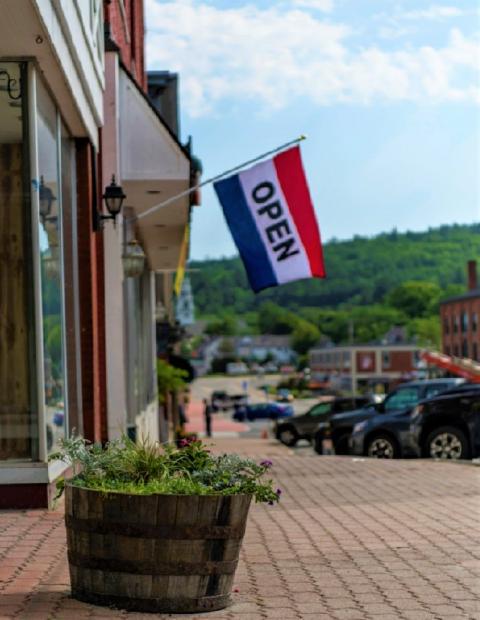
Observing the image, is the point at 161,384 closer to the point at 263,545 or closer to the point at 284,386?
the point at 263,545

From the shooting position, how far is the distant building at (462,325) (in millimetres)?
124375

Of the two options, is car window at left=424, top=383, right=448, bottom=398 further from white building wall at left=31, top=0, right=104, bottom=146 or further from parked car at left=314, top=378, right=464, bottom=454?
white building wall at left=31, top=0, right=104, bottom=146

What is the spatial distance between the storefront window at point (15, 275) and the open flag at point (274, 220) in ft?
21.9

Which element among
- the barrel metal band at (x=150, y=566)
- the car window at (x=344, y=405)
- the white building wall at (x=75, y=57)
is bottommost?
the car window at (x=344, y=405)

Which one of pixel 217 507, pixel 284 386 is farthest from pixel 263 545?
pixel 284 386

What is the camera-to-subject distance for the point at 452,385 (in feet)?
85.5

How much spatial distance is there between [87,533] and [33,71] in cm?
527

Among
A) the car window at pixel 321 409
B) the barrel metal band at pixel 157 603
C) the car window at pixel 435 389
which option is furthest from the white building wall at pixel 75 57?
the car window at pixel 321 409

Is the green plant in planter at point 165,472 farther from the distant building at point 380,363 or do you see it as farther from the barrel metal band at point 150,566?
the distant building at point 380,363

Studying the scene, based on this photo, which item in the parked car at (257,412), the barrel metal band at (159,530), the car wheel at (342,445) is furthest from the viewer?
the parked car at (257,412)

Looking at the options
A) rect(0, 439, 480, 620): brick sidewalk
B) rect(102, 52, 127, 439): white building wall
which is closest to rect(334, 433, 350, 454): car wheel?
rect(102, 52, 127, 439): white building wall

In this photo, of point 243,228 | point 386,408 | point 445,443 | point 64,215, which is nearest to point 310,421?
point 386,408

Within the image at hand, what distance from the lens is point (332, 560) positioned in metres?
8.58

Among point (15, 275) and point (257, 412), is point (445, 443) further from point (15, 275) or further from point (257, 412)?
point (257, 412)
